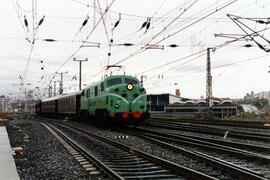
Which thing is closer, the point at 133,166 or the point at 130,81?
the point at 133,166

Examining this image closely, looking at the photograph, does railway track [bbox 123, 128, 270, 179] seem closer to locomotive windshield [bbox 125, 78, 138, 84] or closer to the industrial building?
locomotive windshield [bbox 125, 78, 138, 84]

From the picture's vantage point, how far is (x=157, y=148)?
579 inches

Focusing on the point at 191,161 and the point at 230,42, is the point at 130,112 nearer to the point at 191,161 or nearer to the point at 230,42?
the point at 230,42

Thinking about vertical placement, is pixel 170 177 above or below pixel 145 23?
below

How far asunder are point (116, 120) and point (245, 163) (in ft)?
45.4

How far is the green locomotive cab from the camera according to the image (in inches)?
915

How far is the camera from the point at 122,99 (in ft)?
76.9

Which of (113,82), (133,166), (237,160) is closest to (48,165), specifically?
(133,166)

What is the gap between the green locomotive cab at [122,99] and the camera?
23250 mm

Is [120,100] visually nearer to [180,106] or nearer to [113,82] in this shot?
[113,82]

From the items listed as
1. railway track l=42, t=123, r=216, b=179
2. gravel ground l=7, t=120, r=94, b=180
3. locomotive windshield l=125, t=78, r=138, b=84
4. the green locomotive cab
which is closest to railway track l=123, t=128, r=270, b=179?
railway track l=42, t=123, r=216, b=179

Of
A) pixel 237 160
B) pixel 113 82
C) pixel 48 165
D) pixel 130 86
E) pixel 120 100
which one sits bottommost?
pixel 48 165

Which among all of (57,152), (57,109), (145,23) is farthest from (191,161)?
(57,109)

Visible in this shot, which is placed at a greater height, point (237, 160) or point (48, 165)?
point (237, 160)
